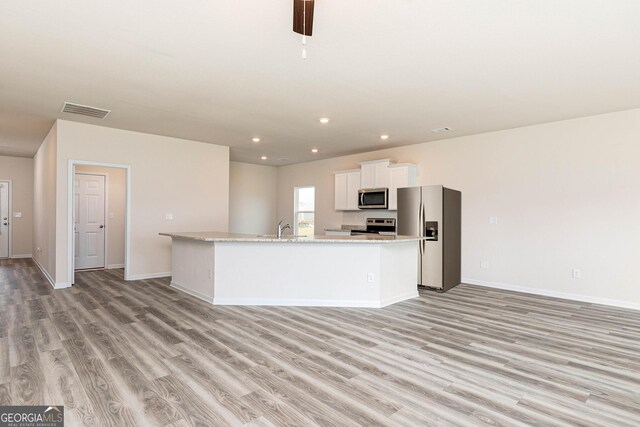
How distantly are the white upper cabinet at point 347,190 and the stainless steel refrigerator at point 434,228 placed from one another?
1587mm

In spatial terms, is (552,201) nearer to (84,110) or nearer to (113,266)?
(84,110)

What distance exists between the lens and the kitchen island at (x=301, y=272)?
4328mm

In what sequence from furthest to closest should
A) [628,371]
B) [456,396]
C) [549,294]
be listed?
[549,294] → [628,371] → [456,396]

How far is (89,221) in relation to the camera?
7113 millimetres

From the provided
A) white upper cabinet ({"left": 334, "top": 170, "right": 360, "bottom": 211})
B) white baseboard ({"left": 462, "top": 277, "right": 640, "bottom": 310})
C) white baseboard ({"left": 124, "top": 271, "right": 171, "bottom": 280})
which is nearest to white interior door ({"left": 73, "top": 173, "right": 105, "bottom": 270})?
white baseboard ({"left": 124, "top": 271, "right": 171, "bottom": 280})

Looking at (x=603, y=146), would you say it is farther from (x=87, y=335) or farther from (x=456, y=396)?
(x=87, y=335)

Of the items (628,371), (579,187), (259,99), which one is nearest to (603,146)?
(579,187)

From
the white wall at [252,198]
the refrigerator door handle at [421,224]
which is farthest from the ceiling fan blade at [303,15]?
the white wall at [252,198]

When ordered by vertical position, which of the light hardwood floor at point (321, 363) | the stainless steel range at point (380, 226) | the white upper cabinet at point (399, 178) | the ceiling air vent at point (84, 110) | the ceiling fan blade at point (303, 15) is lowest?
the light hardwood floor at point (321, 363)

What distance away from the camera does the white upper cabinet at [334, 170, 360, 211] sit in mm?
7339

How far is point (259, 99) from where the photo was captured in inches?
165

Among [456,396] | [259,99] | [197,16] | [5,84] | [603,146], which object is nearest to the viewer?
[456,396]

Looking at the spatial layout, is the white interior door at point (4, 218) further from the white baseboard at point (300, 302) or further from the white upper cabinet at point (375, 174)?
the white upper cabinet at point (375, 174)

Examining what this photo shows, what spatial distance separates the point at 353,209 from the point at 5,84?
18.4ft
